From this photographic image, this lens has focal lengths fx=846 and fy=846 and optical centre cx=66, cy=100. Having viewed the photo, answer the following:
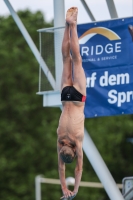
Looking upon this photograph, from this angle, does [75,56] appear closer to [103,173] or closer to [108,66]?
[108,66]

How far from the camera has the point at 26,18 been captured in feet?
158

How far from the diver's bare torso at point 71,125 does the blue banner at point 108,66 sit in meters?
4.57

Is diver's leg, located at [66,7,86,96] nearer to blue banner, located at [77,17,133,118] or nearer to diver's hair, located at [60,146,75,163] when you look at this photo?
diver's hair, located at [60,146,75,163]

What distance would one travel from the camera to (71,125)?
13.9 metres

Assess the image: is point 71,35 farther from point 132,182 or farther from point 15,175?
point 15,175

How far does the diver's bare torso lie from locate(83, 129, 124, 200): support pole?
16.8 feet

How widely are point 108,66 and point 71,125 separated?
514 centimetres

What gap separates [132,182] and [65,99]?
4725mm

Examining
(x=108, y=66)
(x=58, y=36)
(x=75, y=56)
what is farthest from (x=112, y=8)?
A: (x=75, y=56)

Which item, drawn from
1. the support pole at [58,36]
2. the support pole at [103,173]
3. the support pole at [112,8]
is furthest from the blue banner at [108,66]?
the support pole at [112,8]

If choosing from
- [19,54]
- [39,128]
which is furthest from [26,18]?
[39,128]

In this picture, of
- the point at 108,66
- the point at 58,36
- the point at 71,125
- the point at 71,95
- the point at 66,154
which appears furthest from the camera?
the point at 58,36

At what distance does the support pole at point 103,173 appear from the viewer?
18906 millimetres

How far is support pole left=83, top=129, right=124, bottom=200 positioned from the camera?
18.9 metres
